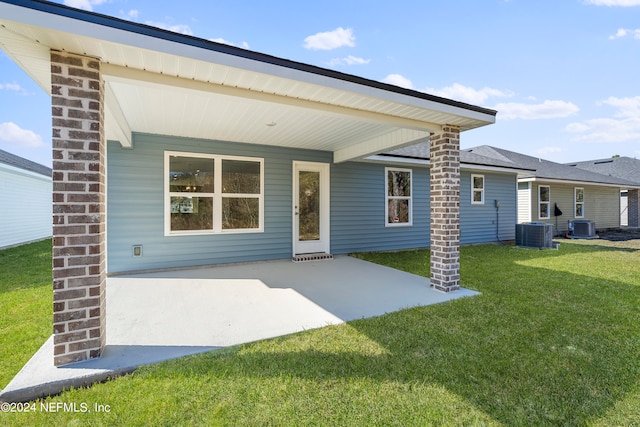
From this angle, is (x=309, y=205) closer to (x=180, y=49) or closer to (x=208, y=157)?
(x=208, y=157)

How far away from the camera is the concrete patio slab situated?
2.23 meters

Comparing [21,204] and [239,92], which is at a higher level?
[239,92]

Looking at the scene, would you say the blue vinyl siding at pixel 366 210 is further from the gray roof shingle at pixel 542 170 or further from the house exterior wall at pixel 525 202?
the house exterior wall at pixel 525 202

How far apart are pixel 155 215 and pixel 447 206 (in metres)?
5.24

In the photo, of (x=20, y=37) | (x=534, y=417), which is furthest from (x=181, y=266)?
(x=534, y=417)

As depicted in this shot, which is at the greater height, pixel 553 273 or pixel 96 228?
pixel 96 228

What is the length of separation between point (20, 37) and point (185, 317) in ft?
9.18

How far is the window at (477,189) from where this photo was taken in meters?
9.59

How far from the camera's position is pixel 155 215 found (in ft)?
18.5

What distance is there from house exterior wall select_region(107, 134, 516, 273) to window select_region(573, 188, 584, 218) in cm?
761

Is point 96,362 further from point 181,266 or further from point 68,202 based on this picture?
point 181,266

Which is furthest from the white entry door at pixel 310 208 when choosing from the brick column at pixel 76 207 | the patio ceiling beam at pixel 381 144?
the brick column at pixel 76 207

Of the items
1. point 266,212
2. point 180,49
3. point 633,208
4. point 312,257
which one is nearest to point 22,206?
point 266,212

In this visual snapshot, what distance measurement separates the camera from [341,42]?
8.13m
